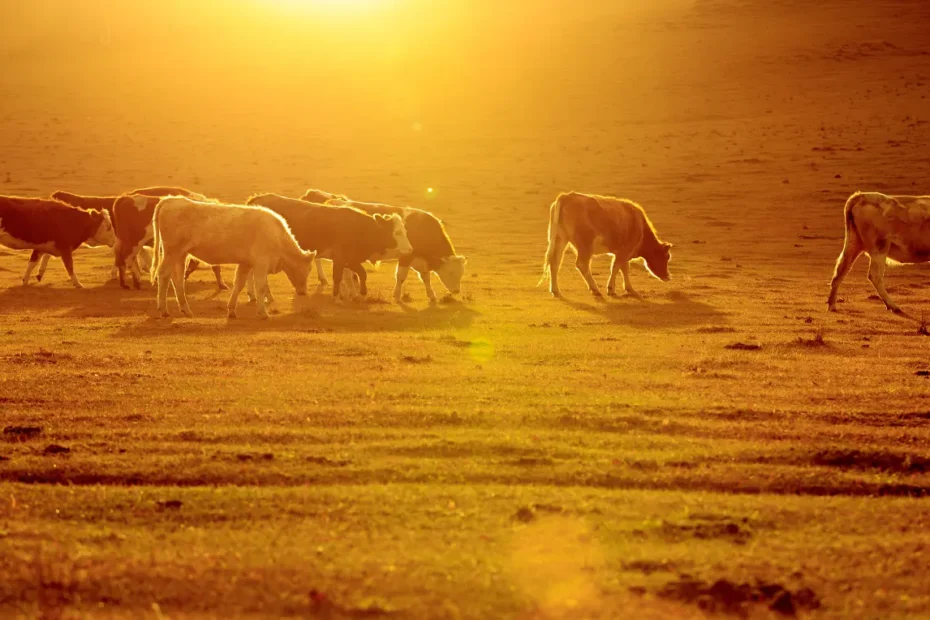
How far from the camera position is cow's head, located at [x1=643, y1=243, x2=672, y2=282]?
18.0 meters

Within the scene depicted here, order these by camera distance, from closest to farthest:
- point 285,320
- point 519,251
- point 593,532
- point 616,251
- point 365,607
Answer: point 365,607 → point 593,532 → point 285,320 → point 616,251 → point 519,251

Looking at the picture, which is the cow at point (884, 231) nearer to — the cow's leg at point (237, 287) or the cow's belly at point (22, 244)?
the cow's leg at point (237, 287)

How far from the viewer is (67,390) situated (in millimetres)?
8133

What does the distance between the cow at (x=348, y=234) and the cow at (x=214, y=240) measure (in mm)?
1912

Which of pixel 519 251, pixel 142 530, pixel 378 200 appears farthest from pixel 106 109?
pixel 142 530

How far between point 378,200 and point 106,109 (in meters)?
29.2

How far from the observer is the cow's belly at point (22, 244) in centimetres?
1711

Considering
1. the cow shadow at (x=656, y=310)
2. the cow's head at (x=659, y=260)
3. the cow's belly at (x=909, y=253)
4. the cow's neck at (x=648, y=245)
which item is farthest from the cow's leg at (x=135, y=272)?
the cow's belly at (x=909, y=253)

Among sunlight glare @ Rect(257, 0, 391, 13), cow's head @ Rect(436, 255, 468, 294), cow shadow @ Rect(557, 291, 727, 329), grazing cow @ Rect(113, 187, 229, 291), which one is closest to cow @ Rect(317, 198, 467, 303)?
cow's head @ Rect(436, 255, 468, 294)

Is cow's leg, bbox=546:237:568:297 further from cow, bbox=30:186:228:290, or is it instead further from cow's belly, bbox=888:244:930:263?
cow, bbox=30:186:228:290

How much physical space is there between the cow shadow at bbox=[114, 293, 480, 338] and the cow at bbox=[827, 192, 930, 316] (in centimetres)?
553

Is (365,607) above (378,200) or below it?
above

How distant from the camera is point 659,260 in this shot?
59.2 feet

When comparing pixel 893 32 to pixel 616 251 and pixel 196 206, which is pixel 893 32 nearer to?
pixel 616 251
